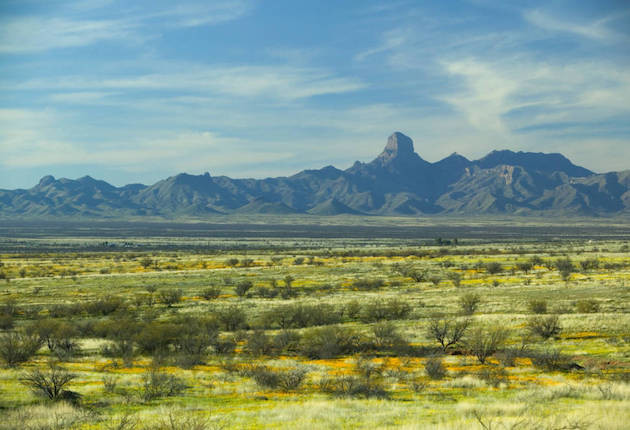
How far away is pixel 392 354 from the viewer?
2284cm

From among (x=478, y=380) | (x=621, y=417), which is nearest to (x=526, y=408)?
(x=621, y=417)

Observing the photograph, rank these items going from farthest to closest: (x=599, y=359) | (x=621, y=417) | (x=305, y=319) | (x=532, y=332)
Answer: (x=305, y=319) < (x=532, y=332) < (x=599, y=359) < (x=621, y=417)

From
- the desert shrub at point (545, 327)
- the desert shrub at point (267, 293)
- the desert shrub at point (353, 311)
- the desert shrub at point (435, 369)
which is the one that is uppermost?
the desert shrub at point (435, 369)

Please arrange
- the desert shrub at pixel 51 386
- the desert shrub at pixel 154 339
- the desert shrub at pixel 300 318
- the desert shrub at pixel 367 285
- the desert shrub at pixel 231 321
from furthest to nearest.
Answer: the desert shrub at pixel 367 285, the desert shrub at pixel 300 318, the desert shrub at pixel 231 321, the desert shrub at pixel 154 339, the desert shrub at pixel 51 386

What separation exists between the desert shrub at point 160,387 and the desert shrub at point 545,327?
17701mm

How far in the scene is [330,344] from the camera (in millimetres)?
22891

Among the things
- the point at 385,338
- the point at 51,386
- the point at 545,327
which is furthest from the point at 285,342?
the point at 545,327

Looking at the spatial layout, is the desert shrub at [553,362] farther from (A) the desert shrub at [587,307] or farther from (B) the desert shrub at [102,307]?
(B) the desert shrub at [102,307]

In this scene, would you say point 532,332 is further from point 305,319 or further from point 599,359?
point 305,319

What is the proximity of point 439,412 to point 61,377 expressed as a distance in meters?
11.5

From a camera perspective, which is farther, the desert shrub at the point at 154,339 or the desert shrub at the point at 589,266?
the desert shrub at the point at 589,266

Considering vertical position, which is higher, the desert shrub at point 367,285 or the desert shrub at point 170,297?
the desert shrub at point 170,297

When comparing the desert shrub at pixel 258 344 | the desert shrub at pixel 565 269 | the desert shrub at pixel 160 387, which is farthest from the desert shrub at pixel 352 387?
the desert shrub at pixel 565 269

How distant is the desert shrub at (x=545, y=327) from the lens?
2530 cm
